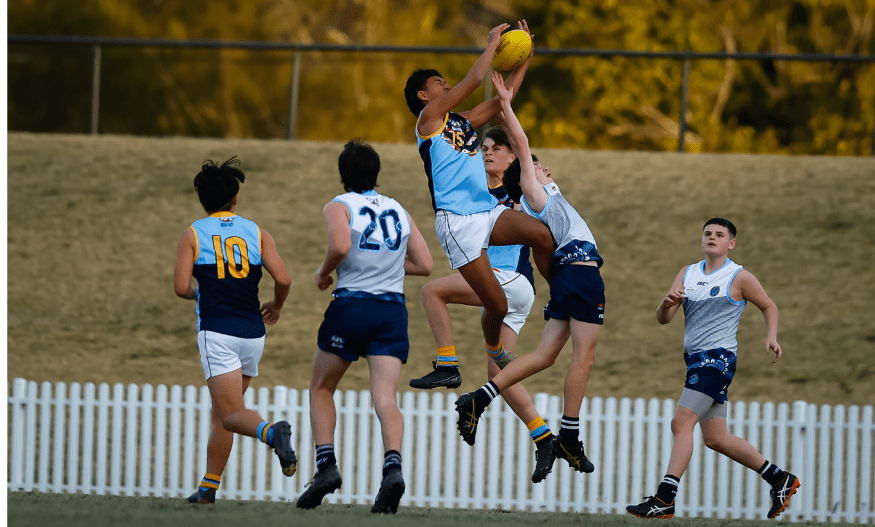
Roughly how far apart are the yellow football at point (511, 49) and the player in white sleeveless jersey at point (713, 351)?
166 cm

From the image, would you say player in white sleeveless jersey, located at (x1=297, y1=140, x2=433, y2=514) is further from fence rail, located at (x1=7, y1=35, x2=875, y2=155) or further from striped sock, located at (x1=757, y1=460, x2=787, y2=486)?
fence rail, located at (x1=7, y1=35, x2=875, y2=155)

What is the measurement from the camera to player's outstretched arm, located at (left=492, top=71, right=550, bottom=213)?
5.59m

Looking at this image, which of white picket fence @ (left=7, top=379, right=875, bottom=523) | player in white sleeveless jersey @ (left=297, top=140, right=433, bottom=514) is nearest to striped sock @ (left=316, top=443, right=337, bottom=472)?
player in white sleeveless jersey @ (left=297, top=140, right=433, bottom=514)

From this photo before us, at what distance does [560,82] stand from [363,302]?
55.4ft

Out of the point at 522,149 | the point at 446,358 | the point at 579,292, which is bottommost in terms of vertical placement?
the point at 446,358

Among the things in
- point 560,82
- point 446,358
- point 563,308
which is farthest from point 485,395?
point 560,82

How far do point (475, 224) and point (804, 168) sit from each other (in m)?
12.0

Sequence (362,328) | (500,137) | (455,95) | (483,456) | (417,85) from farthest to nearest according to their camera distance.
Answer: (483,456)
(500,137)
(417,85)
(455,95)
(362,328)

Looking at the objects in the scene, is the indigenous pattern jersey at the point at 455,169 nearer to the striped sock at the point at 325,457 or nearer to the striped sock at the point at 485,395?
the striped sock at the point at 485,395

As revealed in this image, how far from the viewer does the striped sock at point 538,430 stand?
5.89 meters

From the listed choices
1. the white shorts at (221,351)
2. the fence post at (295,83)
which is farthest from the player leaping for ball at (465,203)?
the fence post at (295,83)

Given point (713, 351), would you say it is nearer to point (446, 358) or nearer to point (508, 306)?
point (508, 306)

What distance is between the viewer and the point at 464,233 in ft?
18.0

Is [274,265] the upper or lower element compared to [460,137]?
lower
